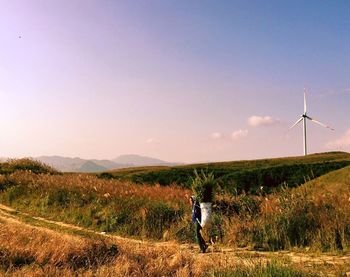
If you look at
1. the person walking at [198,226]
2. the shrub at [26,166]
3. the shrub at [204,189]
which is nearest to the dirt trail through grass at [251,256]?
the person walking at [198,226]

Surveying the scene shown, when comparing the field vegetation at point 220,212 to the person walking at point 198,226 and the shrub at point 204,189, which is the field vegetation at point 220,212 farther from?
the person walking at point 198,226

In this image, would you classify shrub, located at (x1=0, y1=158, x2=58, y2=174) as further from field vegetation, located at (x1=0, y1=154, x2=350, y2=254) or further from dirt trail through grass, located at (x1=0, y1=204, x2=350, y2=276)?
dirt trail through grass, located at (x1=0, y1=204, x2=350, y2=276)

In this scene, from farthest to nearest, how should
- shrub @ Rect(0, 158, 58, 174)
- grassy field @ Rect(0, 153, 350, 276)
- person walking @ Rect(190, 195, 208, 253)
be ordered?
shrub @ Rect(0, 158, 58, 174), person walking @ Rect(190, 195, 208, 253), grassy field @ Rect(0, 153, 350, 276)

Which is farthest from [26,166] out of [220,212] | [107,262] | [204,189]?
[107,262]

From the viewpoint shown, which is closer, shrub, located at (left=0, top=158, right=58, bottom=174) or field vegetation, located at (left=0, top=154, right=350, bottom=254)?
field vegetation, located at (left=0, top=154, right=350, bottom=254)

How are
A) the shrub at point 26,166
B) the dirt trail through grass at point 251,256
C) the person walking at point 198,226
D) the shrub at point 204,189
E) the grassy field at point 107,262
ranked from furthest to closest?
1. the shrub at point 26,166
2. the shrub at point 204,189
3. the person walking at point 198,226
4. the dirt trail through grass at point 251,256
5. the grassy field at point 107,262

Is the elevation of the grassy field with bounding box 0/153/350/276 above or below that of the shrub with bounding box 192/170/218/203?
below

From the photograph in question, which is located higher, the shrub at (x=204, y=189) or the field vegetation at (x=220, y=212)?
the shrub at (x=204, y=189)

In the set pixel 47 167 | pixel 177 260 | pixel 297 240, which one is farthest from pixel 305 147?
pixel 177 260

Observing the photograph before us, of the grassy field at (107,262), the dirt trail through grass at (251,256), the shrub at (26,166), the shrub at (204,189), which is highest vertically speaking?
the shrub at (26,166)

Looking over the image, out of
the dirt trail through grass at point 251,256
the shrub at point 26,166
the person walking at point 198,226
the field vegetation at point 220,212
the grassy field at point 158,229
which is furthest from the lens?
the shrub at point 26,166

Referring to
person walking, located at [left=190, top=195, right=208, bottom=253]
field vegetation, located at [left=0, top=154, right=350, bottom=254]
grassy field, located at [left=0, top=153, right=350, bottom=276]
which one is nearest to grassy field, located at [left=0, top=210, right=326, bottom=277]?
grassy field, located at [left=0, top=153, right=350, bottom=276]

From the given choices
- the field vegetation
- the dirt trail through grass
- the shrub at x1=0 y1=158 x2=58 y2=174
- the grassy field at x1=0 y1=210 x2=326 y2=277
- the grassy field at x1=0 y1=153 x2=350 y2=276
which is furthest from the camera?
the shrub at x1=0 y1=158 x2=58 y2=174

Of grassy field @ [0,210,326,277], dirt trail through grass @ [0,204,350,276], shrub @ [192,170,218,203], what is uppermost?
shrub @ [192,170,218,203]
